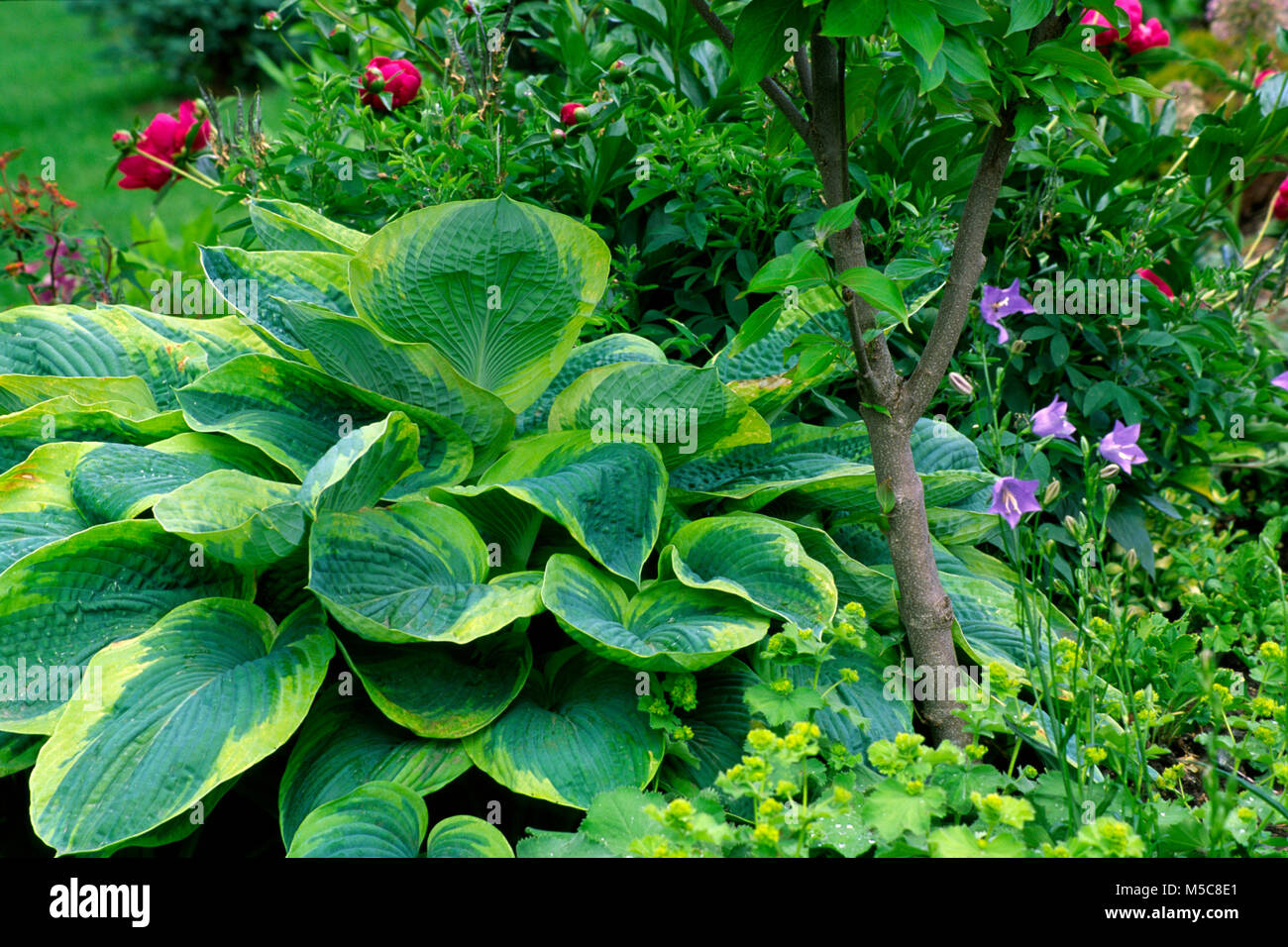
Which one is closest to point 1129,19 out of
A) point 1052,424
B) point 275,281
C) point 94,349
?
point 1052,424

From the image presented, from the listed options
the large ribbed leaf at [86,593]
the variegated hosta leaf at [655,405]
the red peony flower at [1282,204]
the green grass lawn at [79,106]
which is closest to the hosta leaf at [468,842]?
the large ribbed leaf at [86,593]

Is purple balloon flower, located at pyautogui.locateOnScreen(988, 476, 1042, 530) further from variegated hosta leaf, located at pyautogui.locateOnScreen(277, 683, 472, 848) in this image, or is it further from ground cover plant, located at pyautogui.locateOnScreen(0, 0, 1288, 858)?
variegated hosta leaf, located at pyautogui.locateOnScreen(277, 683, 472, 848)

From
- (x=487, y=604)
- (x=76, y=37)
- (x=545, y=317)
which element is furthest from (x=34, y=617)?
(x=76, y=37)

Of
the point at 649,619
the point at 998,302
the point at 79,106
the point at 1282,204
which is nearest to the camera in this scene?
the point at 649,619

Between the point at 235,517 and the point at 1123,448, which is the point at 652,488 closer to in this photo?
the point at 235,517

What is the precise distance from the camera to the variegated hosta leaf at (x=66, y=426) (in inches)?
73.8

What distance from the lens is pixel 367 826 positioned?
1.47 m

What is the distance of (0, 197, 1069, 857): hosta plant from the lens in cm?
150

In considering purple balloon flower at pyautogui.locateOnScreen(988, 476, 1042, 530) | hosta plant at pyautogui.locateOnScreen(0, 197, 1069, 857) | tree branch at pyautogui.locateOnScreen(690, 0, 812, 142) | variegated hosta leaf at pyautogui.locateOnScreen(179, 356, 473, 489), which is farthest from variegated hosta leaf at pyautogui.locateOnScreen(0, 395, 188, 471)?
purple balloon flower at pyautogui.locateOnScreen(988, 476, 1042, 530)

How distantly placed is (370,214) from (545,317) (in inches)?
38.3

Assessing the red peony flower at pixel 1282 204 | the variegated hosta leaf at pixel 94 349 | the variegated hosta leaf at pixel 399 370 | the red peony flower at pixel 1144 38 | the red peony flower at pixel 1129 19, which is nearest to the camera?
the variegated hosta leaf at pixel 399 370

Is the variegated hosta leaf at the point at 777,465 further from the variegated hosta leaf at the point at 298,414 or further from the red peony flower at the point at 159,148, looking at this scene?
the red peony flower at the point at 159,148

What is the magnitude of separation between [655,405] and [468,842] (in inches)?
29.5

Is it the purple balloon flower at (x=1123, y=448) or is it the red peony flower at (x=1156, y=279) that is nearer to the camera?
the purple balloon flower at (x=1123, y=448)
